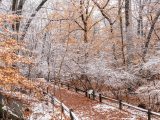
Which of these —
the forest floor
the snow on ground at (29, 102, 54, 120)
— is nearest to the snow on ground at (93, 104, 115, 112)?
the forest floor

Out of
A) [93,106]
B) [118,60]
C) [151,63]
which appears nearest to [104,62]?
[118,60]

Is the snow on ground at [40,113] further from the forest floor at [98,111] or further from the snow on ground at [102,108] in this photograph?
the snow on ground at [102,108]

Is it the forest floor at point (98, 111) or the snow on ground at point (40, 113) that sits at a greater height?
the snow on ground at point (40, 113)

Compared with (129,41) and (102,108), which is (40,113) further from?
(129,41)

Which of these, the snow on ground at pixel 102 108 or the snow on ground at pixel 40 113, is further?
the snow on ground at pixel 102 108

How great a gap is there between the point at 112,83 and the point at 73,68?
4.68 meters

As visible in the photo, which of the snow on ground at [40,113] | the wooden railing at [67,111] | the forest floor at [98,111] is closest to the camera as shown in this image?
the wooden railing at [67,111]

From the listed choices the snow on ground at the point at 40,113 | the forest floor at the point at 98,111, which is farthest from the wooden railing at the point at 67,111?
the snow on ground at the point at 40,113

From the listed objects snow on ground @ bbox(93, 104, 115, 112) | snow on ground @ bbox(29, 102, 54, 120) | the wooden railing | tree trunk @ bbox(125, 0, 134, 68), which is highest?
tree trunk @ bbox(125, 0, 134, 68)

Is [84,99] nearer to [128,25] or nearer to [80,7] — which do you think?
[128,25]

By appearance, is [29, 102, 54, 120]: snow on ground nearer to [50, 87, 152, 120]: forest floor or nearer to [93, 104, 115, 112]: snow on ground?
[50, 87, 152, 120]: forest floor

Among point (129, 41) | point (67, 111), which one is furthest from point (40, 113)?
point (129, 41)

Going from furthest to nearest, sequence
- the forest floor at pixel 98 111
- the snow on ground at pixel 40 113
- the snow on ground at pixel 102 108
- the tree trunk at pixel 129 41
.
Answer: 1. the tree trunk at pixel 129 41
2. the snow on ground at pixel 102 108
3. the forest floor at pixel 98 111
4. the snow on ground at pixel 40 113

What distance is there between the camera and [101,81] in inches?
937
